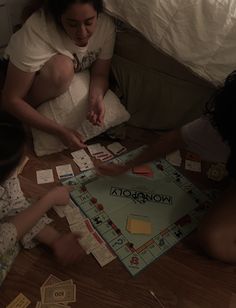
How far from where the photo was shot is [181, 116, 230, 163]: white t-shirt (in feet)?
3.69

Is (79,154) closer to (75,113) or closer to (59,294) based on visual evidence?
(75,113)

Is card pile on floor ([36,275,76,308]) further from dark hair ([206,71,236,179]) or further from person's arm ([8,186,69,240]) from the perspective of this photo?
dark hair ([206,71,236,179])

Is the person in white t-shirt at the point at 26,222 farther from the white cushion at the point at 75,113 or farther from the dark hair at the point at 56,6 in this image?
the dark hair at the point at 56,6

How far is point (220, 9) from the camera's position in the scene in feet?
4.01

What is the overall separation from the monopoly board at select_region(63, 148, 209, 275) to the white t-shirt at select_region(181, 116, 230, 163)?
0.26 m

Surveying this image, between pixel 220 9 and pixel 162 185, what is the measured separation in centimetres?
69

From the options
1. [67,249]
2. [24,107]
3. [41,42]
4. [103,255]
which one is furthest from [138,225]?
[41,42]

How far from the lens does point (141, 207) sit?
4.34 ft

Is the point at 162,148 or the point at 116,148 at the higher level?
the point at 162,148

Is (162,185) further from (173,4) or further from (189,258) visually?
(173,4)

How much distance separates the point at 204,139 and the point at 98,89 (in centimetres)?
56

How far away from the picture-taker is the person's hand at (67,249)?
1112mm

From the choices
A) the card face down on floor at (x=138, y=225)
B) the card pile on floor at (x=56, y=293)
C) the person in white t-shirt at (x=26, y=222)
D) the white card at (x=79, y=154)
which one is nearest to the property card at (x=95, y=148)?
the white card at (x=79, y=154)

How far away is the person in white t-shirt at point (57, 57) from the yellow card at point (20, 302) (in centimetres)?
62
